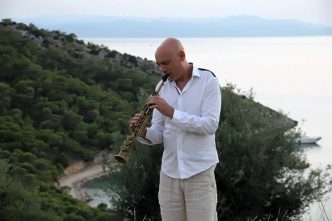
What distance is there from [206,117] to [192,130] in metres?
0.09

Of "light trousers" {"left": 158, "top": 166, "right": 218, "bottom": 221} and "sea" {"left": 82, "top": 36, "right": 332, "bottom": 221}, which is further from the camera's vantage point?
"sea" {"left": 82, "top": 36, "right": 332, "bottom": 221}

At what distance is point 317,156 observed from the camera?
101 feet

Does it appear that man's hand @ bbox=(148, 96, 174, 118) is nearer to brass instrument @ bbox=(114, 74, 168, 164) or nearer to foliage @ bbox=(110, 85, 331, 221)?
brass instrument @ bbox=(114, 74, 168, 164)

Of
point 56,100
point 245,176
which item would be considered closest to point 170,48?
point 245,176

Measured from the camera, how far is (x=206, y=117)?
294 cm

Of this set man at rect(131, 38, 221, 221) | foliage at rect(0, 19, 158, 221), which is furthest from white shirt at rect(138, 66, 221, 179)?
foliage at rect(0, 19, 158, 221)

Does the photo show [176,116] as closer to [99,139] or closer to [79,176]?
[79,176]

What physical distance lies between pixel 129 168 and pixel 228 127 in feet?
3.56

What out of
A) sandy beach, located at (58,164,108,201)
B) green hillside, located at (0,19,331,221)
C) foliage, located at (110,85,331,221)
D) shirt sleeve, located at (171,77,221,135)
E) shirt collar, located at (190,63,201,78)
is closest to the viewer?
shirt sleeve, located at (171,77,221,135)

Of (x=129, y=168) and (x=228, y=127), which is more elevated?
(x=228, y=127)

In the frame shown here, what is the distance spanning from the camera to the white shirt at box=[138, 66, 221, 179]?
297 centimetres

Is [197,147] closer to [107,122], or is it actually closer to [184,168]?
[184,168]

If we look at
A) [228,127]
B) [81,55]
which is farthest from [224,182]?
[81,55]

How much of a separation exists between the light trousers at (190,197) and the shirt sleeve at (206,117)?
21 centimetres
